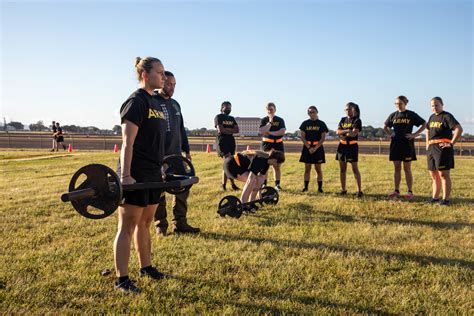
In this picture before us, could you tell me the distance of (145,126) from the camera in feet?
11.9

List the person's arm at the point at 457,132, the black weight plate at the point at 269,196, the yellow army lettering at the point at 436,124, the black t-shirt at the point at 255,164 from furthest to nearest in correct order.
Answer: the yellow army lettering at the point at 436,124 → the person's arm at the point at 457,132 → the black weight plate at the point at 269,196 → the black t-shirt at the point at 255,164

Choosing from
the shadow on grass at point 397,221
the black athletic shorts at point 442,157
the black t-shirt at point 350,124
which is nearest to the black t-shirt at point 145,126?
the shadow on grass at point 397,221

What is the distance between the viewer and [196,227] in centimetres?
617

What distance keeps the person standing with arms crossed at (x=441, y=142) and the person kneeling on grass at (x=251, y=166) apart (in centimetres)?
354

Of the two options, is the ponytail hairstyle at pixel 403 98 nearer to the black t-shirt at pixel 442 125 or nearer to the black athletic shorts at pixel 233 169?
the black t-shirt at pixel 442 125

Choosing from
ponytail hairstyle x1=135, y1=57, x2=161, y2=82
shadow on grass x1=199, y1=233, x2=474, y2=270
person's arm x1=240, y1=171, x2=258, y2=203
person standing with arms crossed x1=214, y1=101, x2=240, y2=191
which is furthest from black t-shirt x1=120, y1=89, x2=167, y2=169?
person standing with arms crossed x1=214, y1=101, x2=240, y2=191

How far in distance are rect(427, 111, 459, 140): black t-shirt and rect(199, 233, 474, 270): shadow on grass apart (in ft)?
13.4

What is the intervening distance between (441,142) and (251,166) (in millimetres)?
4279

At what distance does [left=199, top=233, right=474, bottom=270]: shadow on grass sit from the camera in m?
4.62

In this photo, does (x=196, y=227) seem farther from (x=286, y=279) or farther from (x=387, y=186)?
(x=387, y=186)

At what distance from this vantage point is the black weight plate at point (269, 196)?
24.9ft

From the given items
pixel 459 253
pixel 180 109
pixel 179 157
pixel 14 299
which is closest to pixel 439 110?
pixel 459 253

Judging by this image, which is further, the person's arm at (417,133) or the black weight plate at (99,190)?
the person's arm at (417,133)

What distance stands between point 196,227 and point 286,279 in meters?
2.43
